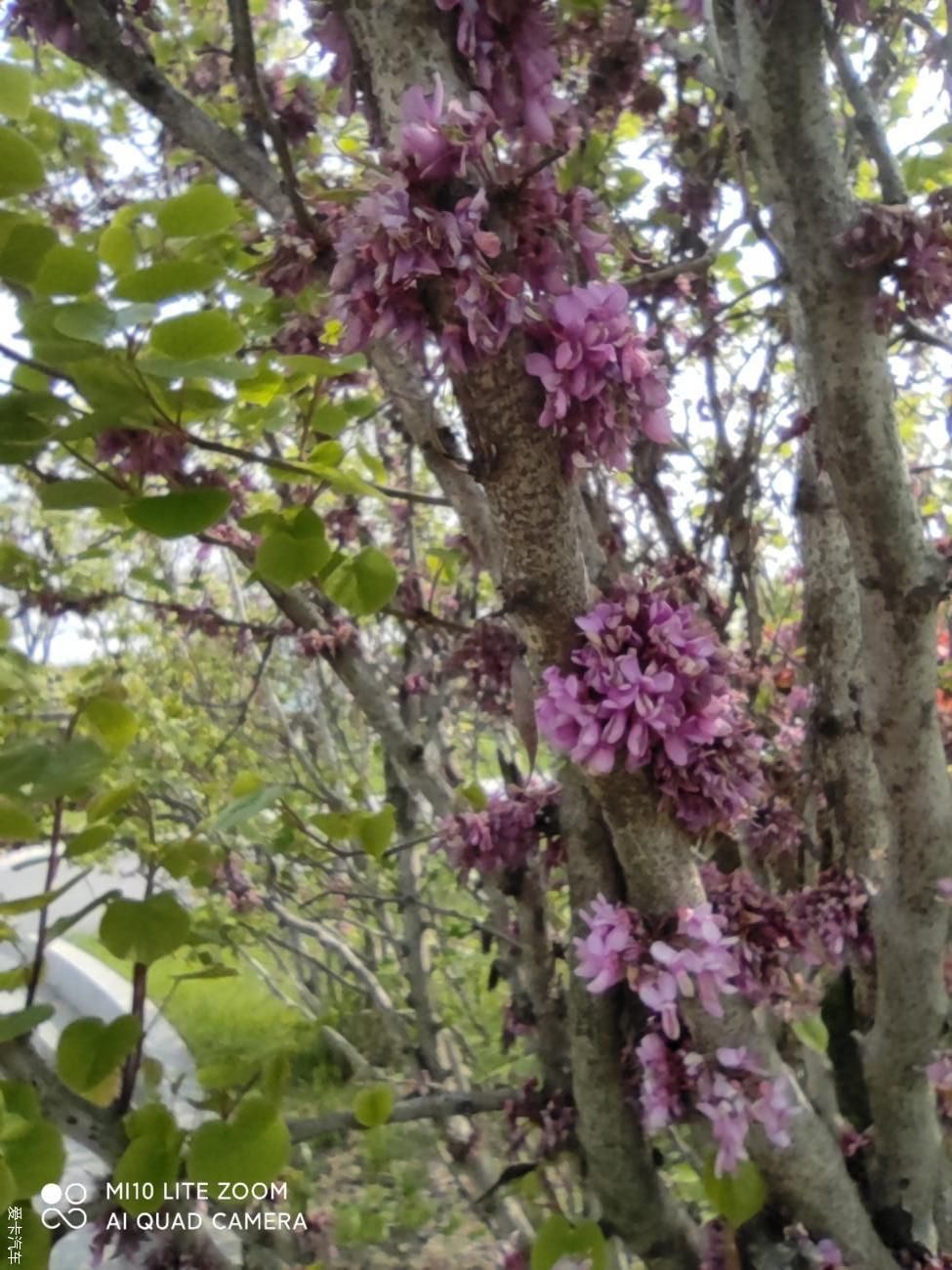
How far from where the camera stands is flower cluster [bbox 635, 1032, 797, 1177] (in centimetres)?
113

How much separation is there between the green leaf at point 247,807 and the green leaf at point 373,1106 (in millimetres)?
445

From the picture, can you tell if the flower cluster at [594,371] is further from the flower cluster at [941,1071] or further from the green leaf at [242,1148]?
the flower cluster at [941,1071]

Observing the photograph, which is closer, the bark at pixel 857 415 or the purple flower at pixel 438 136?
the purple flower at pixel 438 136

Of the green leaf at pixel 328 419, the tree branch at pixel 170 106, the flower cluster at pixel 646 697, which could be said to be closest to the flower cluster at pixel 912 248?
the flower cluster at pixel 646 697

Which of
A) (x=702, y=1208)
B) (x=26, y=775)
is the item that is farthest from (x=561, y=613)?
(x=702, y=1208)

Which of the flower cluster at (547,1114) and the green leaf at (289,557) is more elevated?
the green leaf at (289,557)

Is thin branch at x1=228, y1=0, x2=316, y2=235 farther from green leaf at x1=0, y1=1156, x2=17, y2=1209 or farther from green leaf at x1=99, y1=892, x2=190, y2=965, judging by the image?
green leaf at x1=0, y1=1156, x2=17, y2=1209

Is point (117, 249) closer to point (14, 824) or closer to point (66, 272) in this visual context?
point (66, 272)


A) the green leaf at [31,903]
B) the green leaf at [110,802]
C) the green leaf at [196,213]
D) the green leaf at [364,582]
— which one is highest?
the green leaf at [196,213]

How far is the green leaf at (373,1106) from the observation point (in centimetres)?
118

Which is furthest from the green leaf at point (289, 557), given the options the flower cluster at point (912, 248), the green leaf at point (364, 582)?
the flower cluster at point (912, 248)

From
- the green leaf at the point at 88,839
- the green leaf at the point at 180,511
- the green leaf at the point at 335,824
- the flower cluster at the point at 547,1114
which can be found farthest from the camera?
the flower cluster at the point at 547,1114

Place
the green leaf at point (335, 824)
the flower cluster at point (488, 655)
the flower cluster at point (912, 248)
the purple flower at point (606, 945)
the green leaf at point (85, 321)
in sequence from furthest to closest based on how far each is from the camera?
the flower cluster at point (488, 655), the green leaf at point (335, 824), the purple flower at point (606, 945), the flower cluster at point (912, 248), the green leaf at point (85, 321)

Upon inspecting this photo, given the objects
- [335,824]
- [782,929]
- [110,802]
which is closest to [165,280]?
[110,802]
